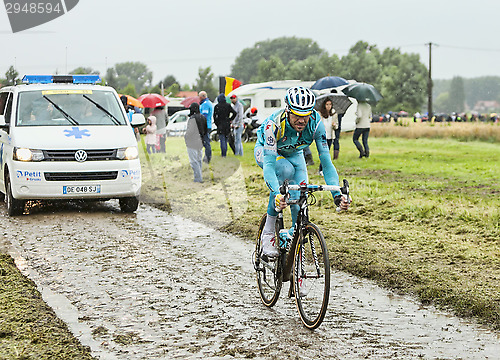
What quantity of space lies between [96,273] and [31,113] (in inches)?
224

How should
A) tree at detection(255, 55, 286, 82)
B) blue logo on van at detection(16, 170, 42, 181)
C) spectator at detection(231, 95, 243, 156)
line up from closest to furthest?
blue logo on van at detection(16, 170, 42, 181) < spectator at detection(231, 95, 243, 156) < tree at detection(255, 55, 286, 82)

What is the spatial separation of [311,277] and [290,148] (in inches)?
49.4

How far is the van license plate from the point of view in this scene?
11742 mm

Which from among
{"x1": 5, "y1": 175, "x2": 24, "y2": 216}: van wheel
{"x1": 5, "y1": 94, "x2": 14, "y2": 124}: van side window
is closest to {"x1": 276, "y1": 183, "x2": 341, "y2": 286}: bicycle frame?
{"x1": 5, "y1": 175, "x2": 24, "y2": 216}: van wheel

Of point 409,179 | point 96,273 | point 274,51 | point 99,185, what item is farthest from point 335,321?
point 274,51

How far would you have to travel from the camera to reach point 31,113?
12703 millimetres

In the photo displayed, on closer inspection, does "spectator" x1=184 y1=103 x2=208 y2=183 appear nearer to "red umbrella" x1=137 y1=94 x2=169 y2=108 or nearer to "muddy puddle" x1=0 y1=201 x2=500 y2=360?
"muddy puddle" x1=0 y1=201 x2=500 y2=360

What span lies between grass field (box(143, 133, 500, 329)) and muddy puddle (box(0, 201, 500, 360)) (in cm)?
60

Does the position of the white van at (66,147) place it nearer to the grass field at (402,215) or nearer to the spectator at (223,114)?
the grass field at (402,215)

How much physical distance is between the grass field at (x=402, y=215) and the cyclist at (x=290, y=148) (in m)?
1.65

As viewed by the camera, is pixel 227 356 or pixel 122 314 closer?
pixel 227 356

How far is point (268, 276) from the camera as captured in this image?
6.79m

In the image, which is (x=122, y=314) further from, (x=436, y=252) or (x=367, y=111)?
(x=367, y=111)

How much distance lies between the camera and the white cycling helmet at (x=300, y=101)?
19.9 feet
